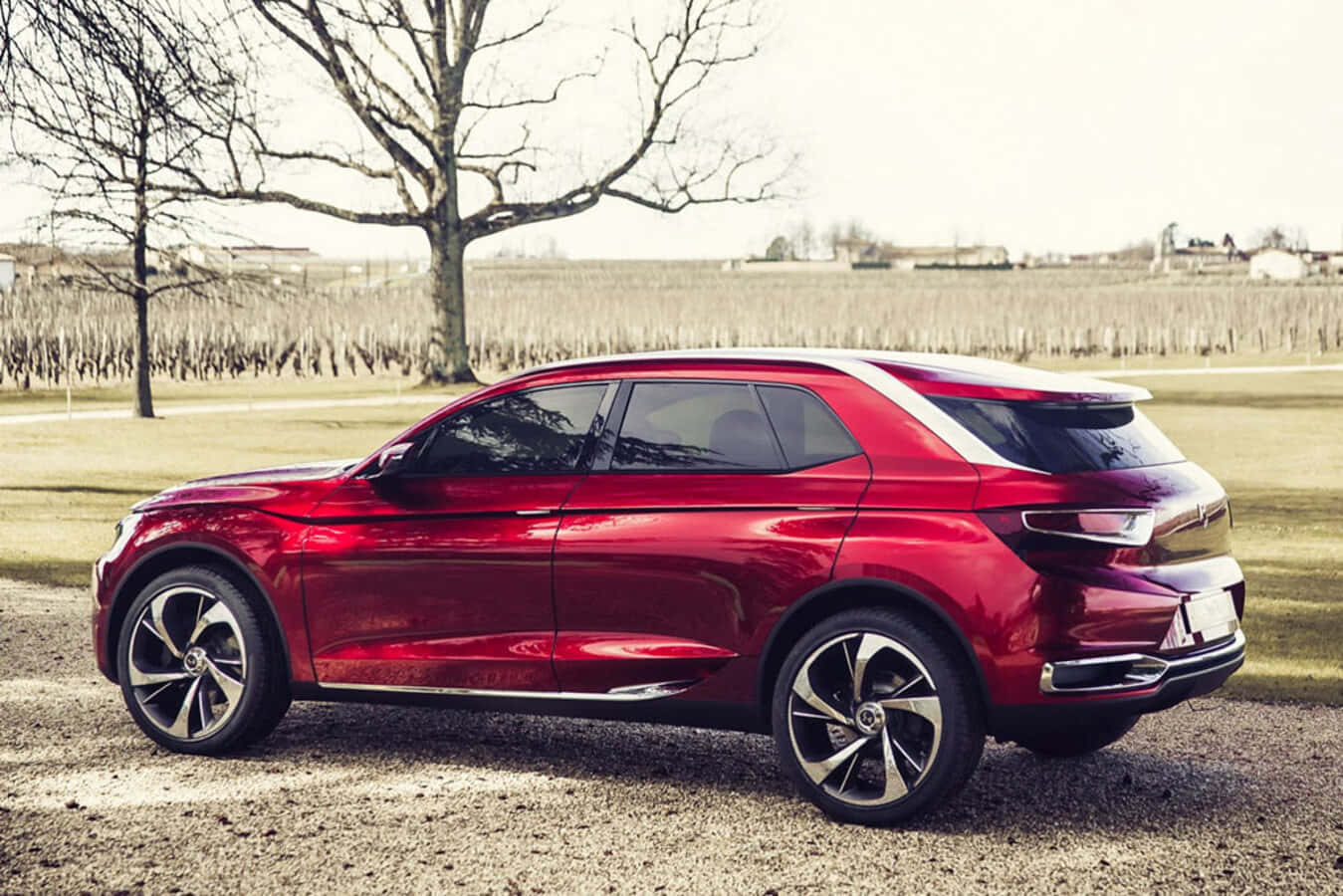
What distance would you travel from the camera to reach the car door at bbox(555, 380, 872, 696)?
5594 mm

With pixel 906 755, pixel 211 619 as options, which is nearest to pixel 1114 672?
pixel 906 755

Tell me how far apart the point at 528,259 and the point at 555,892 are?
169m

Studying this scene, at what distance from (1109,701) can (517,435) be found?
237 centimetres

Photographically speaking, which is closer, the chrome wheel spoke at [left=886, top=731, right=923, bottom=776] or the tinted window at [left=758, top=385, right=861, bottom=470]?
the chrome wheel spoke at [left=886, top=731, right=923, bottom=776]

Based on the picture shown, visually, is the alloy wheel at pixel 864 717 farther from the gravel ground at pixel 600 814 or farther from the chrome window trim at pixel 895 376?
the chrome window trim at pixel 895 376

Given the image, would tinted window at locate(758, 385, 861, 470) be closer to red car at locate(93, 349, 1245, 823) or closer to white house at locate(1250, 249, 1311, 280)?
red car at locate(93, 349, 1245, 823)

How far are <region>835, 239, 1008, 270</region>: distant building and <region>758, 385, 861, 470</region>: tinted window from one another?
15662cm

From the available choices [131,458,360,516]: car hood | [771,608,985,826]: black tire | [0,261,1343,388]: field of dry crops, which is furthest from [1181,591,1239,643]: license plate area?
[0,261,1343,388]: field of dry crops

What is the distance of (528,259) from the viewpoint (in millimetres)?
171750

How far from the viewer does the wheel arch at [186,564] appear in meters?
6.56

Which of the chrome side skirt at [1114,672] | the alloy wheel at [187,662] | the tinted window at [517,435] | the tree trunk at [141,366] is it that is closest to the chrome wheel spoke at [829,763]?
the chrome side skirt at [1114,672]

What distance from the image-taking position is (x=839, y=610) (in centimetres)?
559

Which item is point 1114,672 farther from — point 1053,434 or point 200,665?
point 200,665

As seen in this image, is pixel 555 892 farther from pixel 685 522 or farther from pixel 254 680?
pixel 254 680
